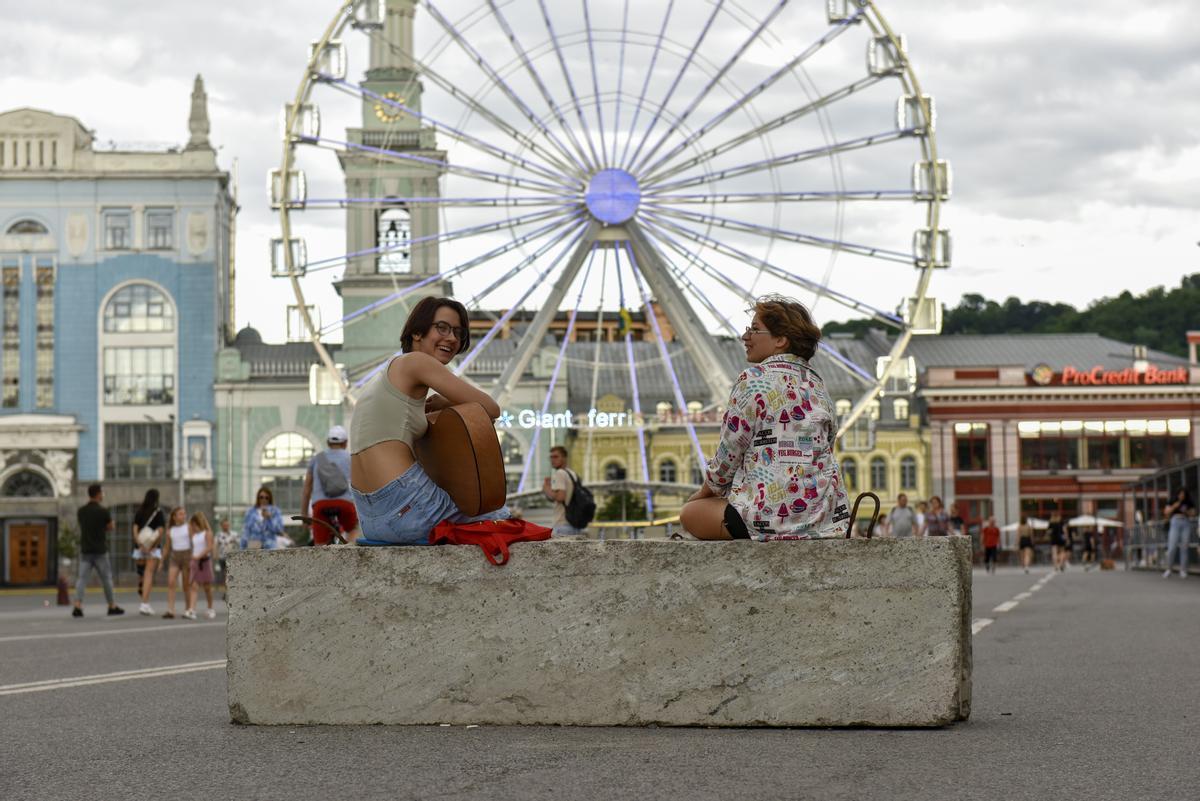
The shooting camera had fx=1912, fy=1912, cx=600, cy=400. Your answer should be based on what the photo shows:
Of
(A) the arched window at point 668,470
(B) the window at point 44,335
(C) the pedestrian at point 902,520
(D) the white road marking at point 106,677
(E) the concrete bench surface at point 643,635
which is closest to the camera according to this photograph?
(E) the concrete bench surface at point 643,635

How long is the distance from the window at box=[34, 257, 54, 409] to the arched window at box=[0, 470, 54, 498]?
2754 millimetres

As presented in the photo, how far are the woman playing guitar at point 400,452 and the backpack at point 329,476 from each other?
27.5 ft

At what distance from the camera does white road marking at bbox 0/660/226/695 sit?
9.70m

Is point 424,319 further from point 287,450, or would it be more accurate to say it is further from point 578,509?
point 287,450

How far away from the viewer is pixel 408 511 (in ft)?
24.4

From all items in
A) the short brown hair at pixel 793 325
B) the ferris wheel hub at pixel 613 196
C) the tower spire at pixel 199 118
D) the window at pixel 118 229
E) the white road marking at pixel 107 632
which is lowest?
the white road marking at pixel 107 632

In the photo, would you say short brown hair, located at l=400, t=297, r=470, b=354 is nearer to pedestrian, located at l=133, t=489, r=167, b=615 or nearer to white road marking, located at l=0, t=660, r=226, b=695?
white road marking, located at l=0, t=660, r=226, b=695

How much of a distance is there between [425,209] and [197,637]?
5384 centimetres

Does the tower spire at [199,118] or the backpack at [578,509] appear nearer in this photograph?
the backpack at [578,509]

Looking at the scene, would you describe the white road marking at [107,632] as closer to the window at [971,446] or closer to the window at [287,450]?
the window at [287,450]

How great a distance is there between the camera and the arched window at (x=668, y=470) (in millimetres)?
83188

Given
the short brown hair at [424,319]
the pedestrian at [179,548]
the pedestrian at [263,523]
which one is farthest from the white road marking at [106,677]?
the pedestrian at [179,548]

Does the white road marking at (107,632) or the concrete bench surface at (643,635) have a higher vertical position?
the concrete bench surface at (643,635)

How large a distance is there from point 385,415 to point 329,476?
8590 millimetres
